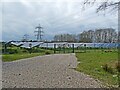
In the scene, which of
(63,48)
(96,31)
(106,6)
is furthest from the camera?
(96,31)

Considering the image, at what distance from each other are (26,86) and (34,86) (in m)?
0.25

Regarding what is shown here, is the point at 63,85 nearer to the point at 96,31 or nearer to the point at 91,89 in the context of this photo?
the point at 91,89

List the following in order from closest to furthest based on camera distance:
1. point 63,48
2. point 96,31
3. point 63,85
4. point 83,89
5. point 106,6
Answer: point 106,6 < point 83,89 < point 63,85 < point 63,48 < point 96,31

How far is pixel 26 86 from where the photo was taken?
24.7 feet

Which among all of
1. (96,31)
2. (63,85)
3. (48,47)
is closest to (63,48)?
(48,47)

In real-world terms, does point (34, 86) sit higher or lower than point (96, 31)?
lower

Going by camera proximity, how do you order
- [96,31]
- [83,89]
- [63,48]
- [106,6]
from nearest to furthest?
[106,6] < [83,89] < [63,48] < [96,31]

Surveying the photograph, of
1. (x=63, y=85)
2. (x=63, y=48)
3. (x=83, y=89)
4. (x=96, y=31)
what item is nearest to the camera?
(x=83, y=89)

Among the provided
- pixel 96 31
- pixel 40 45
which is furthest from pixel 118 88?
pixel 96 31

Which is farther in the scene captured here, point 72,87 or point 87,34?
point 87,34

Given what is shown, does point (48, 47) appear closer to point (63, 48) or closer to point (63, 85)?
point (63, 48)

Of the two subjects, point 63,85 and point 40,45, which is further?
point 40,45

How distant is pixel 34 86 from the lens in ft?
24.8

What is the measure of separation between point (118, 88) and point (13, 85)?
10.8 feet
